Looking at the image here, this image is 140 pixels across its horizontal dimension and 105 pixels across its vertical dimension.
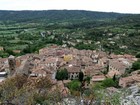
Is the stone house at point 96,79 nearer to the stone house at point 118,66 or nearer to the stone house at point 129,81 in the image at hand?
the stone house at point 129,81

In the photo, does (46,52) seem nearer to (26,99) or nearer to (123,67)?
(123,67)

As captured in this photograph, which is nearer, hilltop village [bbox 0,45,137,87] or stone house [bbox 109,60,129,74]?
hilltop village [bbox 0,45,137,87]

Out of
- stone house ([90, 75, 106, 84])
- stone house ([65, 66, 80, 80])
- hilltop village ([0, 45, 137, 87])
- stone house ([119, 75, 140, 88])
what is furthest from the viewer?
stone house ([65, 66, 80, 80])

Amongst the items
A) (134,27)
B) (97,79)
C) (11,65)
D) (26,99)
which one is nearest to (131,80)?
(97,79)

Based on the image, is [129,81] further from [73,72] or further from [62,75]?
[73,72]

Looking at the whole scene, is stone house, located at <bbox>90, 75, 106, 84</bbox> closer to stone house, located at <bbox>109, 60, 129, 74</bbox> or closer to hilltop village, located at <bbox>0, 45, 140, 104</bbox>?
hilltop village, located at <bbox>0, 45, 140, 104</bbox>

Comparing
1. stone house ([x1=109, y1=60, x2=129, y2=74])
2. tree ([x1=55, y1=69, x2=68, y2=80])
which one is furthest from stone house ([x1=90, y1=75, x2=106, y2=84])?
stone house ([x1=109, y1=60, x2=129, y2=74])

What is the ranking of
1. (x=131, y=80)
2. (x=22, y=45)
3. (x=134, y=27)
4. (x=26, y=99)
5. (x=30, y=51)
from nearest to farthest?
(x=26, y=99)
(x=131, y=80)
(x=30, y=51)
(x=22, y=45)
(x=134, y=27)

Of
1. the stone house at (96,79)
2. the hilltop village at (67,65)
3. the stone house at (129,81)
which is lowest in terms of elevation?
the hilltop village at (67,65)

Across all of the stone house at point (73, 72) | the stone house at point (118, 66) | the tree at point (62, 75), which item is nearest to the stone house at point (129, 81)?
the tree at point (62, 75)
